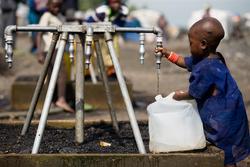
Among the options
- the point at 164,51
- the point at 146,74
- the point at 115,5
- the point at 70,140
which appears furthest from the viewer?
the point at 146,74

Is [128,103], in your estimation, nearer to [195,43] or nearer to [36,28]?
[195,43]

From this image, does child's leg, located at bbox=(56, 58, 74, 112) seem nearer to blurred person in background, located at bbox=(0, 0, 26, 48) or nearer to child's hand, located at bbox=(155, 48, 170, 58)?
child's hand, located at bbox=(155, 48, 170, 58)

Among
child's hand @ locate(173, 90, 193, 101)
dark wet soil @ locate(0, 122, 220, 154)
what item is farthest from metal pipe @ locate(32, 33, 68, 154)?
child's hand @ locate(173, 90, 193, 101)

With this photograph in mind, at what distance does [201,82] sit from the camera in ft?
14.6

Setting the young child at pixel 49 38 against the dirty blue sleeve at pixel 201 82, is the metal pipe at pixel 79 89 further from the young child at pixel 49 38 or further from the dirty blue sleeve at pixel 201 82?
the young child at pixel 49 38

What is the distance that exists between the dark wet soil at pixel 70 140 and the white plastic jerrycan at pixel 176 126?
439 millimetres

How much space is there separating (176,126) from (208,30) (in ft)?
2.36

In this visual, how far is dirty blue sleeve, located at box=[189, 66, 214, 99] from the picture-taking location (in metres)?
4.46

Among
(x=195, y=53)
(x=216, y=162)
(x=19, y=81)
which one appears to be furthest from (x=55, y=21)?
(x=216, y=162)

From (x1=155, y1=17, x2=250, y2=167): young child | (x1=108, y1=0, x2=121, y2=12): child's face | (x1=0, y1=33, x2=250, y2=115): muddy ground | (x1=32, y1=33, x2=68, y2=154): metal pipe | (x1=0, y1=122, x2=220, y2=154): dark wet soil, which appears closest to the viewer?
(x1=32, y1=33, x2=68, y2=154): metal pipe

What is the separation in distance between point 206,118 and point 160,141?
1.33ft

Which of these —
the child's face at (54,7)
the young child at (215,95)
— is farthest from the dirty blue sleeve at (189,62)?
the child's face at (54,7)

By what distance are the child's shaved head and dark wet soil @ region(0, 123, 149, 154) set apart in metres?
1.01

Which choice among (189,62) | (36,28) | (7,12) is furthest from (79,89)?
(7,12)
